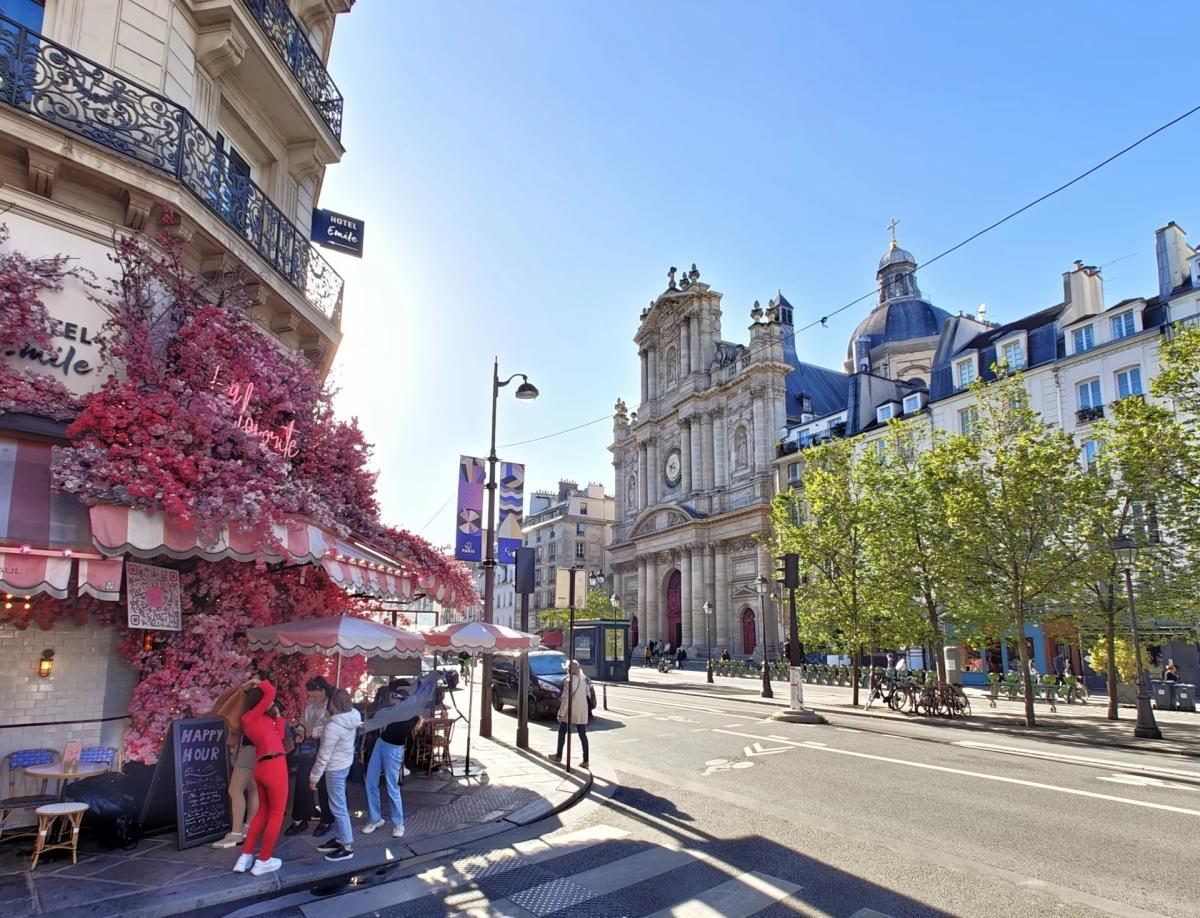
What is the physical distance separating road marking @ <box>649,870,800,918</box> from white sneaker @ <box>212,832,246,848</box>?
4.52m

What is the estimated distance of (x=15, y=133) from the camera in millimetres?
7156

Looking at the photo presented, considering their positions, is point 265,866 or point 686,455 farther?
point 686,455

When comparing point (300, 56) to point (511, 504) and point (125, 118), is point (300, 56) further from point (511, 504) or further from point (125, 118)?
point (511, 504)

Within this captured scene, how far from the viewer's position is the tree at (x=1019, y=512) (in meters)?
19.5

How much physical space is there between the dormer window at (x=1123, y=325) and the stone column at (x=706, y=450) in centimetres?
2900

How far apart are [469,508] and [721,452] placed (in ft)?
136

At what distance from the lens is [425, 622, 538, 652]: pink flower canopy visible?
36.1ft

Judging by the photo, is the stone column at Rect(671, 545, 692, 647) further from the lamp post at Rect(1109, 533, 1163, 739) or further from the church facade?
the lamp post at Rect(1109, 533, 1163, 739)

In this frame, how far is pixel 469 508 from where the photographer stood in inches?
586

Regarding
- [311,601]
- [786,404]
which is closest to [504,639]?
[311,601]

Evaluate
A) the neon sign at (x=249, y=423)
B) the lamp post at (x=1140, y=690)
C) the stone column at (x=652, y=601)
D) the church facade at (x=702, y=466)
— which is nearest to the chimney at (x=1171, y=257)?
the lamp post at (x=1140, y=690)

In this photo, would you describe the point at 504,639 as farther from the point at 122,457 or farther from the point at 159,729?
the point at 122,457

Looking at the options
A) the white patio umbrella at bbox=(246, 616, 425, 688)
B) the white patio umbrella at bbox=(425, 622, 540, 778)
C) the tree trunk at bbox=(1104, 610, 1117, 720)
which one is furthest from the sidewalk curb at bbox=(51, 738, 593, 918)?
the tree trunk at bbox=(1104, 610, 1117, 720)

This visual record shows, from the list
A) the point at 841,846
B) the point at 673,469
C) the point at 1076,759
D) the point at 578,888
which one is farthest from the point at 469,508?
the point at 673,469
